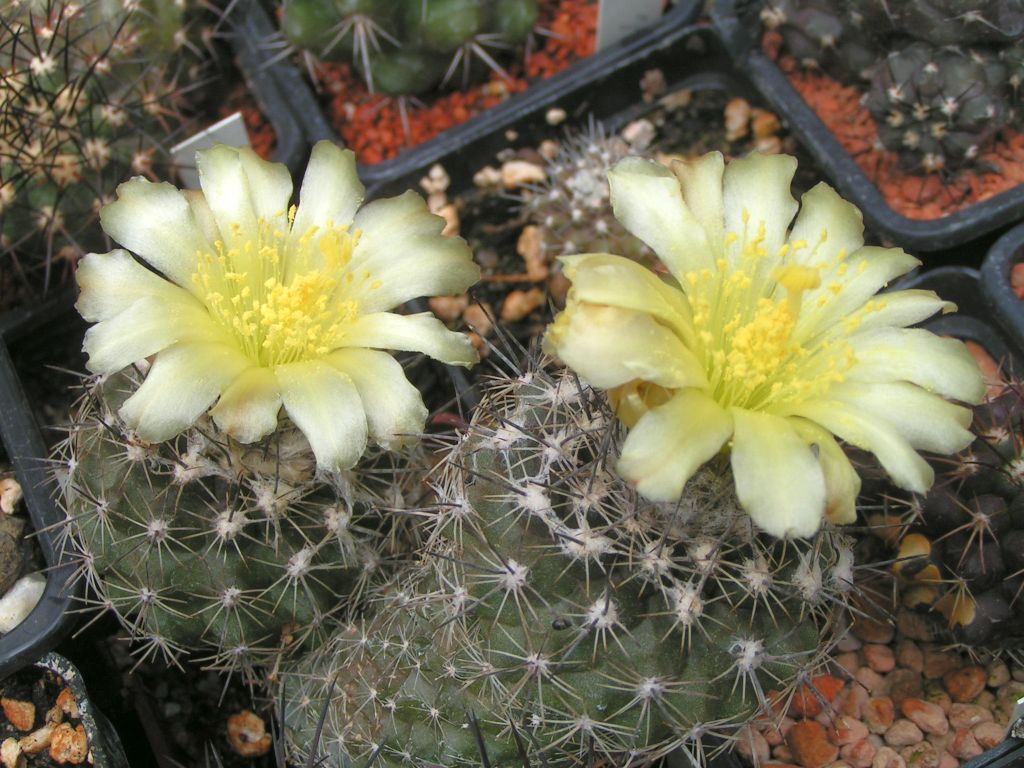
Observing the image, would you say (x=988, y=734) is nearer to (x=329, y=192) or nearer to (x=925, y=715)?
(x=925, y=715)

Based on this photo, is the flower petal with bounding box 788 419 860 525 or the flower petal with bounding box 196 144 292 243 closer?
the flower petal with bounding box 788 419 860 525

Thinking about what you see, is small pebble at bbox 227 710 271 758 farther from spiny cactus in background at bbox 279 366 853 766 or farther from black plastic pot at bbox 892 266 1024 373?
black plastic pot at bbox 892 266 1024 373

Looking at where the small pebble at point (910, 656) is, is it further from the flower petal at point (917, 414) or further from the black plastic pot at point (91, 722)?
the black plastic pot at point (91, 722)

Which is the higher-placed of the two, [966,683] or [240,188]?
[240,188]

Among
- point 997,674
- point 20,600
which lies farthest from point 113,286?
point 997,674

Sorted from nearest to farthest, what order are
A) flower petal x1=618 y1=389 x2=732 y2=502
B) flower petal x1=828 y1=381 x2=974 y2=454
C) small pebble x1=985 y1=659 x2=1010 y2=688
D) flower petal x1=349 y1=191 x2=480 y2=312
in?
flower petal x1=618 y1=389 x2=732 y2=502 < flower petal x1=828 y1=381 x2=974 y2=454 < flower petal x1=349 y1=191 x2=480 y2=312 < small pebble x1=985 y1=659 x2=1010 y2=688

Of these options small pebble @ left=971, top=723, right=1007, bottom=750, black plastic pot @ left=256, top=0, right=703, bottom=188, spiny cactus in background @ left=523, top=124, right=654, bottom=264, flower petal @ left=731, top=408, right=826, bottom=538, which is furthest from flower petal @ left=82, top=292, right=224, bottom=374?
small pebble @ left=971, top=723, right=1007, bottom=750
